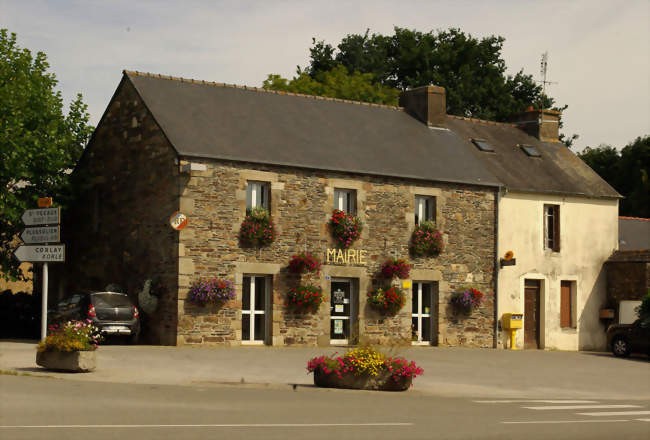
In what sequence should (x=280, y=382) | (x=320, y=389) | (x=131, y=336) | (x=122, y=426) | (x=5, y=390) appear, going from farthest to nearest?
(x=131, y=336)
(x=280, y=382)
(x=320, y=389)
(x=5, y=390)
(x=122, y=426)

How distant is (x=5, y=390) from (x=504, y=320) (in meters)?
20.2

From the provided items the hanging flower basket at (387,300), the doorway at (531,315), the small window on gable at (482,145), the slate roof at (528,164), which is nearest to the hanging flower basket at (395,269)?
the hanging flower basket at (387,300)

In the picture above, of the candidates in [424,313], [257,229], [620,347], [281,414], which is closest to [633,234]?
[620,347]

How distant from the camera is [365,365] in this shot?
1709 cm

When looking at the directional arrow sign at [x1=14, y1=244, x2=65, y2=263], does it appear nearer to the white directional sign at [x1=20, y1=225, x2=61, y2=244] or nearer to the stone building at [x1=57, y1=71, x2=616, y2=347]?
the white directional sign at [x1=20, y1=225, x2=61, y2=244]

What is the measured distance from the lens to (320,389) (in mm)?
16828

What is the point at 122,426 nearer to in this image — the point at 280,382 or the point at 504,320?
the point at 280,382

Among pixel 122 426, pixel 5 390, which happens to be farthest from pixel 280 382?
pixel 122 426

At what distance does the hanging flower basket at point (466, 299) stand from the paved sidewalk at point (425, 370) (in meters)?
2.26

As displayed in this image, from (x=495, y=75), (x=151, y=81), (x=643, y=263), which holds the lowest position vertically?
(x=643, y=263)

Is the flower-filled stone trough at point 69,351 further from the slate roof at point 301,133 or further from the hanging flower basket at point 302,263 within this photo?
the hanging flower basket at point 302,263

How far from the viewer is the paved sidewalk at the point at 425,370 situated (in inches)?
728

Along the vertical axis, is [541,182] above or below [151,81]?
below

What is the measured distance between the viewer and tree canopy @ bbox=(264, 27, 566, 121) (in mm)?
53250
